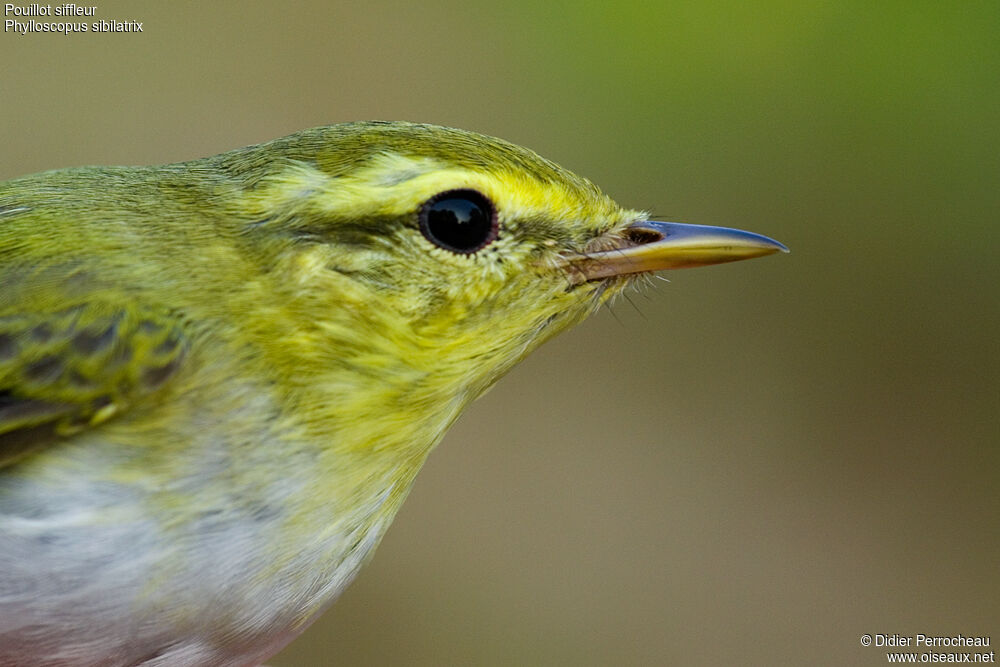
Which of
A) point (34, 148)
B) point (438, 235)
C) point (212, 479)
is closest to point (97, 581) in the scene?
point (212, 479)

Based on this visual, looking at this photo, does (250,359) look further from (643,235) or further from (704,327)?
(704,327)

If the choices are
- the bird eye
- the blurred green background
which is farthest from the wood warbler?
the blurred green background

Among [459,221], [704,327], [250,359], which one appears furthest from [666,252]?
[704,327]

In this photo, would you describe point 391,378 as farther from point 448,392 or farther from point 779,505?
point 779,505

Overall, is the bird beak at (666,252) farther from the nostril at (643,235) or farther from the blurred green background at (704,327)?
the blurred green background at (704,327)

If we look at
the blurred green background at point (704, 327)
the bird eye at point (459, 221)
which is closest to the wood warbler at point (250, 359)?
the bird eye at point (459, 221)

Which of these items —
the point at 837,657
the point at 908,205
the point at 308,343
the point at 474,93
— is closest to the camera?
the point at 308,343
